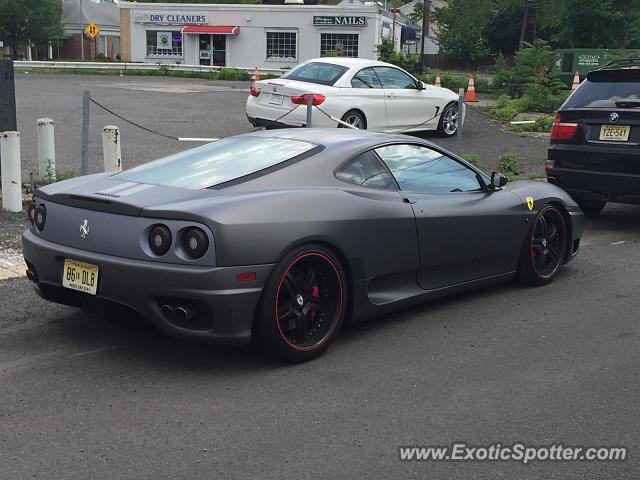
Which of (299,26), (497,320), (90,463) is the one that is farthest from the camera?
(299,26)

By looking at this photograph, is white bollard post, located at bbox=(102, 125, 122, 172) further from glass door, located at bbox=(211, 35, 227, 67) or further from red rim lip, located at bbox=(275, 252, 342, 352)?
glass door, located at bbox=(211, 35, 227, 67)

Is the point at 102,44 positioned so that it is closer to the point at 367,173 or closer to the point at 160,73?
the point at 160,73

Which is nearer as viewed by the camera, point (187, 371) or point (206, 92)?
point (187, 371)

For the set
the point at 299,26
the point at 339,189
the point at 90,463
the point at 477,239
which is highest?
the point at 299,26

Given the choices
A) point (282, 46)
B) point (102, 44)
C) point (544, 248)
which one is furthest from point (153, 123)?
point (102, 44)

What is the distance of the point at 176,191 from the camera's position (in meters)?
4.66

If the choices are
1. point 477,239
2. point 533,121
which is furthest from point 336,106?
point 477,239

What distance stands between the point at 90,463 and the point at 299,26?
45.9 m

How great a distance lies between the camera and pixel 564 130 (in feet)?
28.7

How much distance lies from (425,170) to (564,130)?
358cm

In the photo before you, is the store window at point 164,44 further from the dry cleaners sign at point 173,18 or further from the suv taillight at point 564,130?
the suv taillight at point 564,130

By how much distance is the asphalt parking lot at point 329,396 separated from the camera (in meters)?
3.57

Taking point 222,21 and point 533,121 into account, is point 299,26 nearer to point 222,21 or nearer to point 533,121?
point 222,21

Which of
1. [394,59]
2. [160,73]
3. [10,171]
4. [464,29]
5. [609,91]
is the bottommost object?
[10,171]
